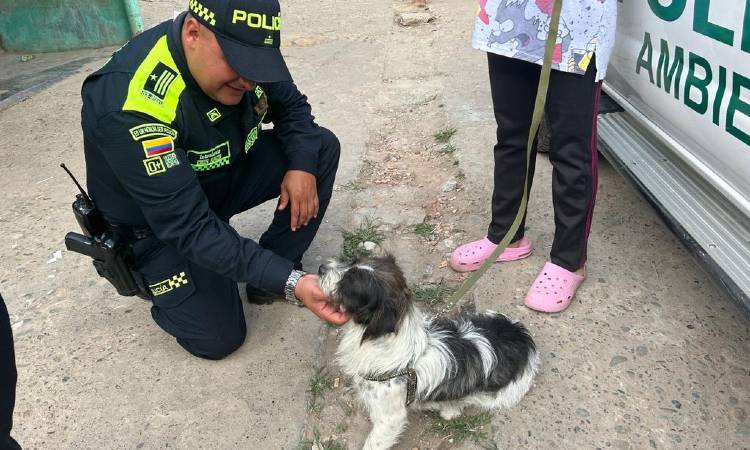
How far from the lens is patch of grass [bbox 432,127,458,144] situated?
15.4ft

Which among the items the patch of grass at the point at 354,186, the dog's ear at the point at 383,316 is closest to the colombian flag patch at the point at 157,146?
the dog's ear at the point at 383,316

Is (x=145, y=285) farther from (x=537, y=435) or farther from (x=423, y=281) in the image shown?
(x=537, y=435)

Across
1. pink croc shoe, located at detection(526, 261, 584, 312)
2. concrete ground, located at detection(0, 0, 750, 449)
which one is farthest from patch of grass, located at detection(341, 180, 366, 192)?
pink croc shoe, located at detection(526, 261, 584, 312)

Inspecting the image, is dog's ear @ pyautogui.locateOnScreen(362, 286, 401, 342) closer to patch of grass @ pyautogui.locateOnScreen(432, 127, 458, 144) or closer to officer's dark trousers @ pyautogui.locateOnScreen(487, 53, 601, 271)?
officer's dark trousers @ pyautogui.locateOnScreen(487, 53, 601, 271)

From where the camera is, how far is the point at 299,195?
2.81m

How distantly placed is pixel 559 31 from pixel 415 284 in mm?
1569

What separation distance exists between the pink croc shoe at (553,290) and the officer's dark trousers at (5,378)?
2226mm

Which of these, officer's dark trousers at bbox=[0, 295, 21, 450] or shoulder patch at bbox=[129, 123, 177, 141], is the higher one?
shoulder patch at bbox=[129, 123, 177, 141]

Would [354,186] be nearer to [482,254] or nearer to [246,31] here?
[482,254]

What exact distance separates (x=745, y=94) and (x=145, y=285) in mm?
2662

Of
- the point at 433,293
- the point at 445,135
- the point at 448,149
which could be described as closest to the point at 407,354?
the point at 433,293

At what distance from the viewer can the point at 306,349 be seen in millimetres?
2785

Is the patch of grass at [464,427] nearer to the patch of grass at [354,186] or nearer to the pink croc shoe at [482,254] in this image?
the pink croc shoe at [482,254]

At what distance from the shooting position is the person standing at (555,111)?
2.28m
